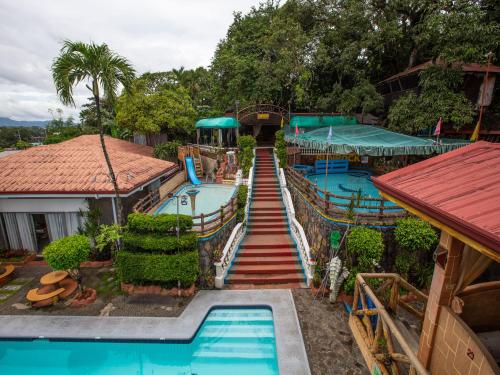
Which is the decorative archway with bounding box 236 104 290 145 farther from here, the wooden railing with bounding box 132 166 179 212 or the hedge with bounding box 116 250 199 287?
the hedge with bounding box 116 250 199 287

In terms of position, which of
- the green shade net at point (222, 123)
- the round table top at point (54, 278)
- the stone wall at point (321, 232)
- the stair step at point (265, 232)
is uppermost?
the green shade net at point (222, 123)

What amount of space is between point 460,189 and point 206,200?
14302mm

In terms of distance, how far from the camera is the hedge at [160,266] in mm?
10016

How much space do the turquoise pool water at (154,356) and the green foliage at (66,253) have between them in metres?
2.54

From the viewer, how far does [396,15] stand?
1884 centimetres

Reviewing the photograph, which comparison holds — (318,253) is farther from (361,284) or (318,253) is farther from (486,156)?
(486,156)

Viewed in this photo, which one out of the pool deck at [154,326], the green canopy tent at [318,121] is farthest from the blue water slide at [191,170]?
the pool deck at [154,326]

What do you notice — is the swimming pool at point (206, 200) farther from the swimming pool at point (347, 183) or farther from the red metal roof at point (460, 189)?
the red metal roof at point (460, 189)

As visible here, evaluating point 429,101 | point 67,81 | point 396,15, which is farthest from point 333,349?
point 396,15

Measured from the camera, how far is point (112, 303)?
10.1m

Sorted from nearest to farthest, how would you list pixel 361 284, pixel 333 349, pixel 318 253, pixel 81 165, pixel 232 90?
pixel 361 284, pixel 333 349, pixel 318 253, pixel 81 165, pixel 232 90

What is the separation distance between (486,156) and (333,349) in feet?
23.1

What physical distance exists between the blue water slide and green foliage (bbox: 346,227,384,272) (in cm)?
1355

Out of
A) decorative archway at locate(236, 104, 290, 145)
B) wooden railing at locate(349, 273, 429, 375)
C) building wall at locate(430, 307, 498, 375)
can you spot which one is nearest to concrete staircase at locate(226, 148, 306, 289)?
wooden railing at locate(349, 273, 429, 375)
